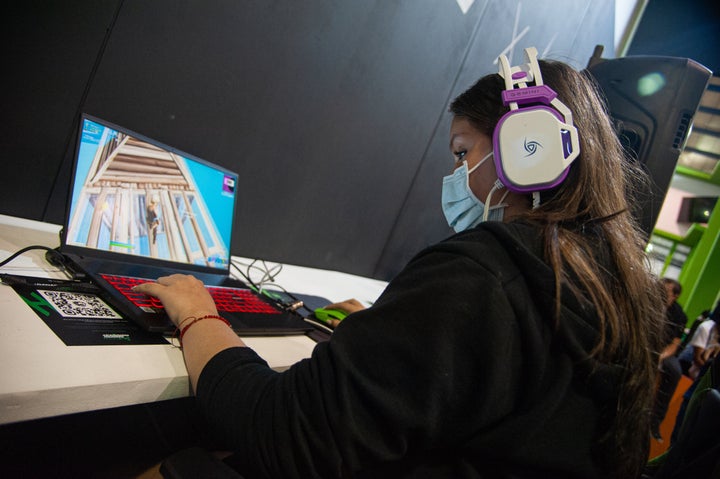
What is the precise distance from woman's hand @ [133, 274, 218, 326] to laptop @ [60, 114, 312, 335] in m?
0.02

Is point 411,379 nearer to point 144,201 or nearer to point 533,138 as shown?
point 533,138

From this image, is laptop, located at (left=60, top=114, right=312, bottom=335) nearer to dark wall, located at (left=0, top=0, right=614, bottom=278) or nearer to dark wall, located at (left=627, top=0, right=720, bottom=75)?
dark wall, located at (left=0, top=0, right=614, bottom=278)

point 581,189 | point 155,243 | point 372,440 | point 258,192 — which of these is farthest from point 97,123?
point 581,189

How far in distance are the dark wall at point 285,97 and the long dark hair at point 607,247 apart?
333 millimetres

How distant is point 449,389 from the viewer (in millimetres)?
474

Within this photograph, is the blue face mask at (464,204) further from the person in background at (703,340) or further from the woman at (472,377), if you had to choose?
the person in background at (703,340)

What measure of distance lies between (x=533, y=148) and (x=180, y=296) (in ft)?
2.05

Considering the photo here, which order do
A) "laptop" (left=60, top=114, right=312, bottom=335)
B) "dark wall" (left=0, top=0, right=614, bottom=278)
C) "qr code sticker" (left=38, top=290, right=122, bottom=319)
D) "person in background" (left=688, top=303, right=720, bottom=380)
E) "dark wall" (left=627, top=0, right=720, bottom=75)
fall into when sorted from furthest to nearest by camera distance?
1. "person in background" (left=688, top=303, right=720, bottom=380)
2. "dark wall" (left=627, top=0, right=720, bottom=75)
3. "dark wall" (left=0, top=0, right=614, bottom=278)
4. "laptop" (left=60, top=114, right=312, bottom=335)
5. "qr code sticker" (left=38, top=290, right=122, bottom=319)

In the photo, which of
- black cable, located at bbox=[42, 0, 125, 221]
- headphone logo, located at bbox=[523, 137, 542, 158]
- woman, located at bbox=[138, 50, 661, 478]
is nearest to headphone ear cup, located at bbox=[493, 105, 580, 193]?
headphone logo, located at bbox=[523, 137, 542, 158]

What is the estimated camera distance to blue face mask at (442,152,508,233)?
2.67 ft

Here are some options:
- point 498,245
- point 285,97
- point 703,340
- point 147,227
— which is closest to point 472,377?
point 498,245

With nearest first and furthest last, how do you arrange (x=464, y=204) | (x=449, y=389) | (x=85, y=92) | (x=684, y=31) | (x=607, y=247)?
(x=449, y=389), (x=607, y=247), (x=464, y=204), (x=85, y=92), (x=684, y=31)

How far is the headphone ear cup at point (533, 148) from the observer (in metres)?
0.70

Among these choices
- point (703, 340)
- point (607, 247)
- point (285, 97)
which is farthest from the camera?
point (703, 340)
